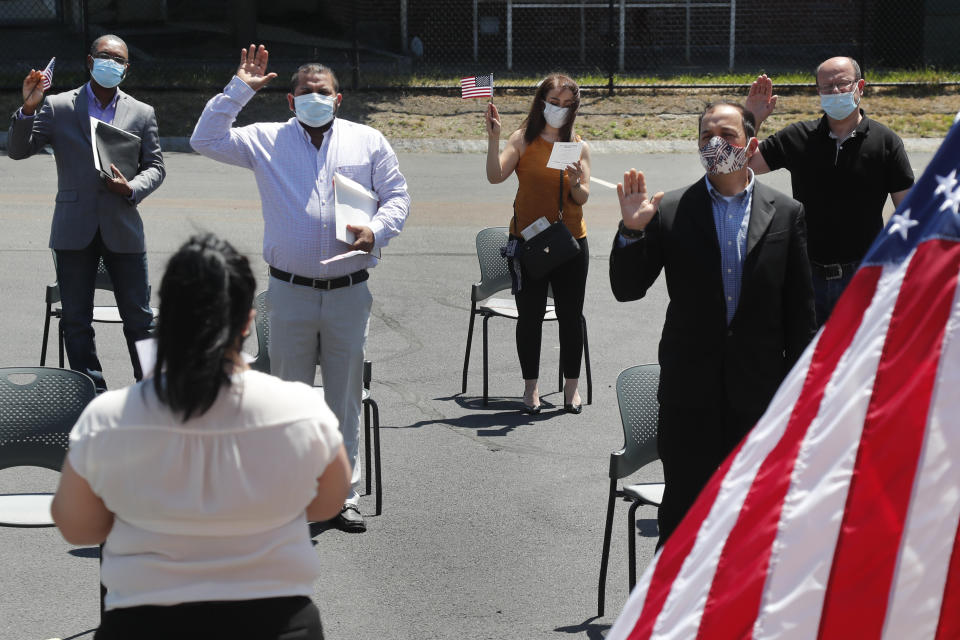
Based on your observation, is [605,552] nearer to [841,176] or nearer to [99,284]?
[841,176]

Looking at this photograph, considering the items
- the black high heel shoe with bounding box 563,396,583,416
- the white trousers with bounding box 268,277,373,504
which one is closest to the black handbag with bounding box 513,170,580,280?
the black high heel shoe with bounding box 563,396,583,416

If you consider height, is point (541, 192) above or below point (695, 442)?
above

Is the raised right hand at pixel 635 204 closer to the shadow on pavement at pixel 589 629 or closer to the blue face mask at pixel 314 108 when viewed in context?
the shadow on pavement at pixel 589 629

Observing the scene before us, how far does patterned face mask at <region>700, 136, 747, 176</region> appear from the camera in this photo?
4.79m

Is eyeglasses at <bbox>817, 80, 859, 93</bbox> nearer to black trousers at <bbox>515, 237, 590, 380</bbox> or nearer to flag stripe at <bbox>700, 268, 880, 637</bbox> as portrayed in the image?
black trousers at <bbox>515, 237, 590, 380</bbox>

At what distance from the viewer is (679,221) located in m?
4.83

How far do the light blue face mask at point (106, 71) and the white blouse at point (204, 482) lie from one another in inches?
186

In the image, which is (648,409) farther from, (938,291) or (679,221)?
(938,291)

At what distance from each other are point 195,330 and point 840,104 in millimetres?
4575

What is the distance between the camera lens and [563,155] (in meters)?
7.73

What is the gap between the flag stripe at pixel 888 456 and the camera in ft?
9.21

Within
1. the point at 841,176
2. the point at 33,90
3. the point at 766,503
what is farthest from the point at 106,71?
the point at 766,503

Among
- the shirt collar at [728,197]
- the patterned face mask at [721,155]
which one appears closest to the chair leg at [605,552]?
the shirt collar at [728,197]

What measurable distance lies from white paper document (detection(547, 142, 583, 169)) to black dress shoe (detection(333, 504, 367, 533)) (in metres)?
2.60
